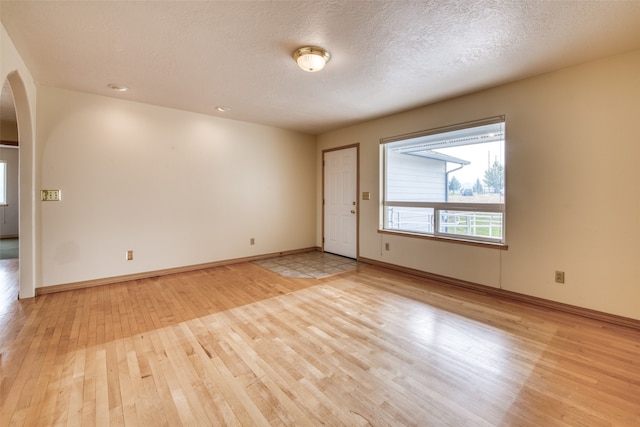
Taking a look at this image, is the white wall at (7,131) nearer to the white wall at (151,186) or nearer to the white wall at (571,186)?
the white wall at (151,186)

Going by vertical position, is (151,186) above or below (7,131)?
below

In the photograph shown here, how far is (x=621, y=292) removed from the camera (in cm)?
251

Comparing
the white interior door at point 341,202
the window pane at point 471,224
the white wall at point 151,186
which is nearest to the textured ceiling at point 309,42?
the white wall at point 151,186

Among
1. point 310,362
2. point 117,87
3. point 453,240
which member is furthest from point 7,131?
point 453,240

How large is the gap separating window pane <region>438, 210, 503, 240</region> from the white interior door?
158 centimetres

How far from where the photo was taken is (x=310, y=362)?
1938 millimetres

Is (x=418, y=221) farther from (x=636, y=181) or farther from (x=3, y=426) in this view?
(x=3, y=426)

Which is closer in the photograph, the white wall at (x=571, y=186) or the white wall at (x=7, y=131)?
the white wall at (x=571, y=186)

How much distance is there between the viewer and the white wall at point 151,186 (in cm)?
336

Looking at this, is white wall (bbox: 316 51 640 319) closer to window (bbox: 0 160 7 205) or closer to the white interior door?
the white interior door

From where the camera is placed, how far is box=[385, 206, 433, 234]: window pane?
4.04 metres

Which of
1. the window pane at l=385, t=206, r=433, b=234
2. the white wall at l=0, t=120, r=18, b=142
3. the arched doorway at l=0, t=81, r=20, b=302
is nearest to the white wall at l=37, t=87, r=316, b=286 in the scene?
the arched doorway at l=0, t=81, r=20, b=302

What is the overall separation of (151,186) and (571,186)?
16.7 ft

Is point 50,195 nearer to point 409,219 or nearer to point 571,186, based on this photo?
point 409,219
